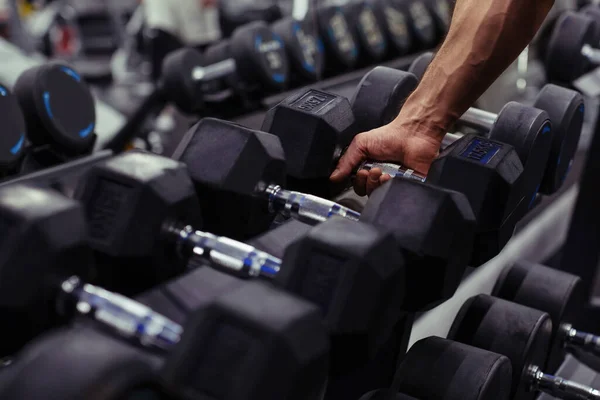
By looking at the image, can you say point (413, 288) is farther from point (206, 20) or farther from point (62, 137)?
point (206, 20)

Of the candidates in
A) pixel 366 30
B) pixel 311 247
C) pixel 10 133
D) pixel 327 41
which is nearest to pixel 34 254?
pixel 311 247

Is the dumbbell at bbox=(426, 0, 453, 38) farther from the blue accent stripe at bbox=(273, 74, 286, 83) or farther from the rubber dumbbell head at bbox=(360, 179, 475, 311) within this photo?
the rubber dumbbell head at bbox=(360, 179, 475, 311)

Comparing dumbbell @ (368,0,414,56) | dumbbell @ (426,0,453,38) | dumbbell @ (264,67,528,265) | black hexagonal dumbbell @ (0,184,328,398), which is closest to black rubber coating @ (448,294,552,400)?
dumbbell @ (264,67,528,265)

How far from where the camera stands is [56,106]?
3.96 ft

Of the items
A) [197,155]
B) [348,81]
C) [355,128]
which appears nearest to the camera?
[197,155]

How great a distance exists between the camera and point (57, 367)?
1.39 ft

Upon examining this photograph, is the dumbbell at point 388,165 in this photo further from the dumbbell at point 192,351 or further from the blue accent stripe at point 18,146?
the blue accent stripe at point 18,146

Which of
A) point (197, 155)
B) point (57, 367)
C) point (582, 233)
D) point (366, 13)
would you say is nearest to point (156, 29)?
point (366, 13)

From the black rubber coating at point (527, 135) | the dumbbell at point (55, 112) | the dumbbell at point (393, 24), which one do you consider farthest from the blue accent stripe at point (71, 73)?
the dumbbell at point (393, 24)

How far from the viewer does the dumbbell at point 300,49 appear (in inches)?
73.8

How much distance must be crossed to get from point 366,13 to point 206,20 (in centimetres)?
117

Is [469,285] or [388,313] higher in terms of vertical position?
[388,313]

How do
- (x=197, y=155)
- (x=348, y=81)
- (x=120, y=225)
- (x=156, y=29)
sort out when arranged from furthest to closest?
(x=156, y=29), (x=348, y=81), (x=197, y=155), (x=120, y=225)

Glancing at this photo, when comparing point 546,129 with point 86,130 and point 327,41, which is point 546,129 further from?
point 327,41
